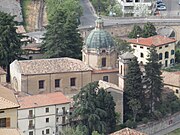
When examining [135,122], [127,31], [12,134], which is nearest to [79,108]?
[135,122]

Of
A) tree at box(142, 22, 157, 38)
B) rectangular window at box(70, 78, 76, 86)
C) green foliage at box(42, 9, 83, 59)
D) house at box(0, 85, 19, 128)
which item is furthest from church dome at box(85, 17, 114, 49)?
house at box(0, 85, 19, 128)

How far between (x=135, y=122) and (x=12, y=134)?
99.0 feet

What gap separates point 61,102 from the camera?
203ft

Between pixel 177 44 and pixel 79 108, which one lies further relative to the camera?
pixel 177 44

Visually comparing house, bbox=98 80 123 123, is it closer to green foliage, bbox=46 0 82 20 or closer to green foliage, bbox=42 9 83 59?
green foliage, bbox=42 9 83 59

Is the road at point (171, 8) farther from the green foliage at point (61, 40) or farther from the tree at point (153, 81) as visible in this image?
the tree at point (153, 81)

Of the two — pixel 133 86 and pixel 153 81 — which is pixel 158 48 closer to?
pixel 153 81

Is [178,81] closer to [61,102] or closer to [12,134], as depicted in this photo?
[61,102]

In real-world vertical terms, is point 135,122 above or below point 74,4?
below

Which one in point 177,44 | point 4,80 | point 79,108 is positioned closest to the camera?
point 79,108

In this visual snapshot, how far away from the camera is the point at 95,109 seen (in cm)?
6025

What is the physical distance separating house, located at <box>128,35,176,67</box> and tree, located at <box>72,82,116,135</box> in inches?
892

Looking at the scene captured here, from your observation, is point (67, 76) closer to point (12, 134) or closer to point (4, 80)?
point (4, 80)

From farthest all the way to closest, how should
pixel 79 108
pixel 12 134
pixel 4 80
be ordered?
pixel 4 80 < pixel 79 108 < pixel 12 134
